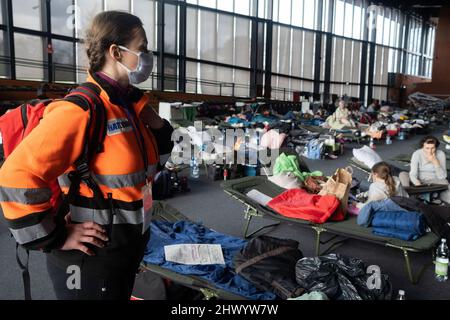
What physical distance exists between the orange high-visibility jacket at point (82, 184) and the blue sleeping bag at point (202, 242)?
1343 millimetres

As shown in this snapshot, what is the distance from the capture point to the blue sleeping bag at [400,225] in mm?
3051

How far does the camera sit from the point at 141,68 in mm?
1170

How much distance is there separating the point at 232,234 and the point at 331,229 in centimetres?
106

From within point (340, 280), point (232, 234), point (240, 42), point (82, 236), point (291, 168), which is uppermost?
point (240, 42)

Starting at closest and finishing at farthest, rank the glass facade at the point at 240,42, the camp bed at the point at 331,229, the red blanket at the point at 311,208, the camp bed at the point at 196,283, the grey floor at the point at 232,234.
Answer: the camp bed at the point at 196,283 < the grey floor at the point at 232,234 < the camp bed at the point at 331,229 < the red blanket at the point at 311,208 < the glass facade at the point at 240,42

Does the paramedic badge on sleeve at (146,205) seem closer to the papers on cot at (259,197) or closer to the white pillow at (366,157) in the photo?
the papers on cot at (259,197)

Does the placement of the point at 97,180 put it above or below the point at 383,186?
above

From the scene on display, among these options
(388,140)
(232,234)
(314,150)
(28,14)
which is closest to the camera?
(232,234)

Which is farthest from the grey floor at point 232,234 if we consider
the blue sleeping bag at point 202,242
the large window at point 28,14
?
the large window at point 28,14

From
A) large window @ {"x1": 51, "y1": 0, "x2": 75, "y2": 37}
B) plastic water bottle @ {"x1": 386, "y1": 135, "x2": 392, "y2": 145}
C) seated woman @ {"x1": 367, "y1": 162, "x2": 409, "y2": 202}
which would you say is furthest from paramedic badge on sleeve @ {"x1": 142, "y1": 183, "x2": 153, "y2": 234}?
large window @ {"x1": 51, "y1": 0, "x2": 75, "y2": 37}

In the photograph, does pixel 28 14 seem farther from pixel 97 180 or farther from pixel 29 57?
pixel 97 180

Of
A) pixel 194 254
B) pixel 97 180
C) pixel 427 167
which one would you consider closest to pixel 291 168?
pixel 427 167

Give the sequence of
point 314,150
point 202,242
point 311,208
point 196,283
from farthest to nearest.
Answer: point 314,150 → point 311,208 → point 202,242 → point 196,283
